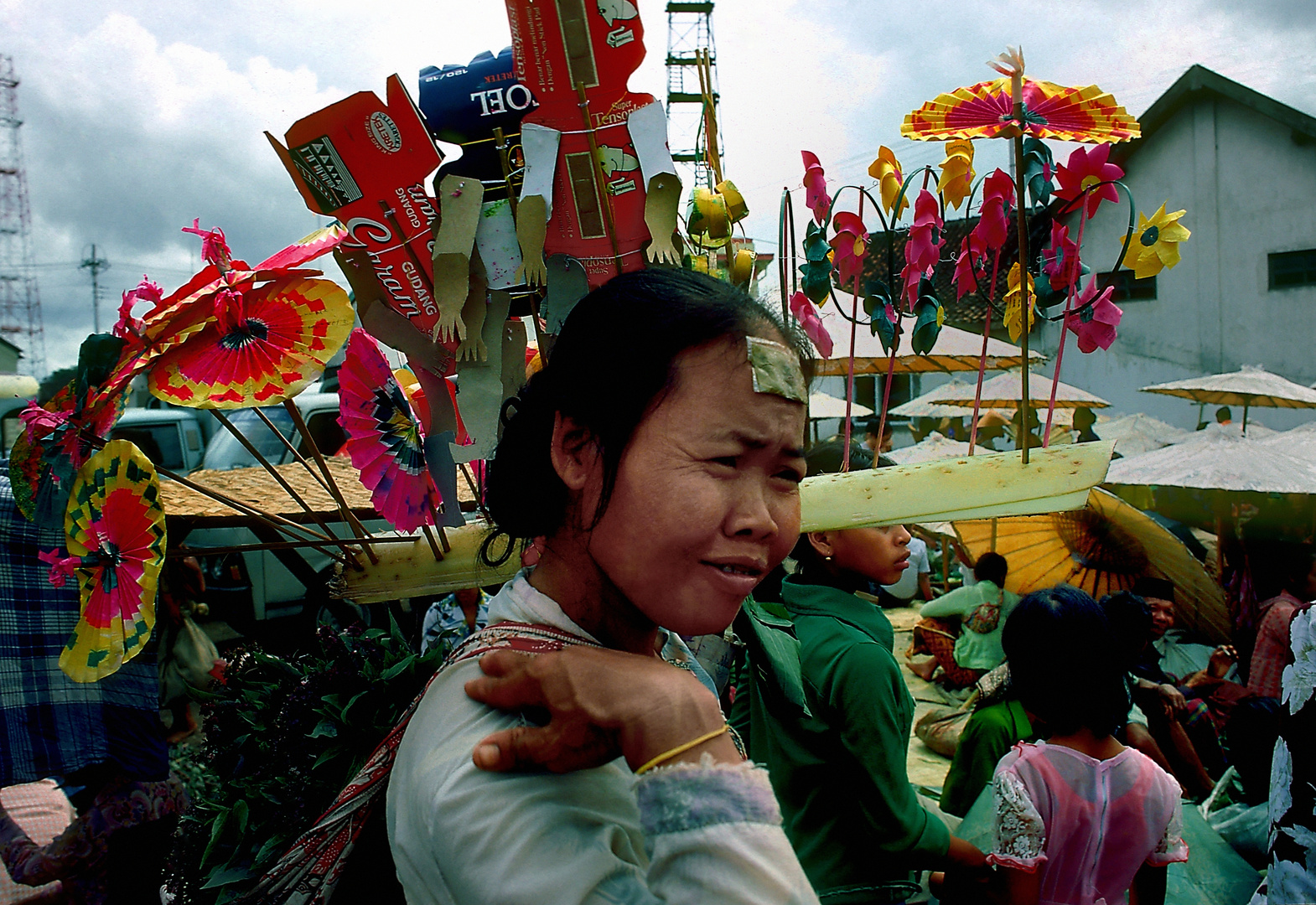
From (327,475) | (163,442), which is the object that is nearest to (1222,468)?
(327,475)

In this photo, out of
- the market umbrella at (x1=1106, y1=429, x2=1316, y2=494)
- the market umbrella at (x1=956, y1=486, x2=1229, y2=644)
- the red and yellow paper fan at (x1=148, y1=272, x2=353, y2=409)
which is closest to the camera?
the red and yellow paper fan at (x1=148, y1=272, x2=353, y2=409)

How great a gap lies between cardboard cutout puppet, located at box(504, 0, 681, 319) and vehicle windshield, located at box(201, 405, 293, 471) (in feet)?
23.2

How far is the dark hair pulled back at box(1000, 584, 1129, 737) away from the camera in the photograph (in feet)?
6.43

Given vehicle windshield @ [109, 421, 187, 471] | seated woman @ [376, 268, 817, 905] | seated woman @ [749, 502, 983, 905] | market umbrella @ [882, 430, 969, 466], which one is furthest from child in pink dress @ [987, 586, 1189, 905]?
vehicle windshield @ [109, 421, 187, 471]

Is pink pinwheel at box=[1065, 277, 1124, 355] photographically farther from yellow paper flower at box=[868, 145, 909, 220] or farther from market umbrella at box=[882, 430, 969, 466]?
market umbrella at box=[882, 430, 969, 466]

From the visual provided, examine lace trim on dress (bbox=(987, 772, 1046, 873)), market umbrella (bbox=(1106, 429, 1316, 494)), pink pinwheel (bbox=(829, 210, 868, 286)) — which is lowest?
lace trim on dress (bbox=(987, 772, 1046, 873))

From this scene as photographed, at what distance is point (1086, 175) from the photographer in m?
1.76

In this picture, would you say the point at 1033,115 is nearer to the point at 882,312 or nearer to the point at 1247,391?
the point at 882,312

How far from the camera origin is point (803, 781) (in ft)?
6.97

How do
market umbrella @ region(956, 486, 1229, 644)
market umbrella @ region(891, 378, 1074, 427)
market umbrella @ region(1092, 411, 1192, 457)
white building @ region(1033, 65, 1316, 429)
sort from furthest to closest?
1. white building @ region(1033, 65, 1316, 429)
2. market umbrella @ region(891, 378, 1074, 427)
3. market umbrella @ region(1092, 411, 1192, 457)
4. market umbrella @ region(956, 486, 1229, 644)

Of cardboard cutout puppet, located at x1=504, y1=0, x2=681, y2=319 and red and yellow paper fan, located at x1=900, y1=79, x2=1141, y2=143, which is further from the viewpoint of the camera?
red and yellow paper fan, located at x1=900, y1=79, x2=1141, y2=143

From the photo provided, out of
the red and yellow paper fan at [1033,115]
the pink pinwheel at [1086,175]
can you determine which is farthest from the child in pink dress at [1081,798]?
the red and yellow paper fan at [1033,115]

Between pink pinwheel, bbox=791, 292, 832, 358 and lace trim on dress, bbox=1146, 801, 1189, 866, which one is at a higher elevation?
pink pinwheel, bbox=791, 292, 832, 358

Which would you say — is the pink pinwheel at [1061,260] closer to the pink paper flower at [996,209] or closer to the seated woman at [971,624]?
the pink paper flower at [996,209]
